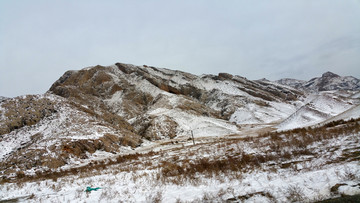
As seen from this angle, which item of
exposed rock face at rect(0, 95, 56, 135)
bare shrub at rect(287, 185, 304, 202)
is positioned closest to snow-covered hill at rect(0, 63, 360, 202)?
bare shrub at rect(287, 185, 304, 202)

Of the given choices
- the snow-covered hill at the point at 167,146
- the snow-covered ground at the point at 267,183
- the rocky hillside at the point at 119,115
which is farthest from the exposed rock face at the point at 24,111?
the snow-covered ground at the point at 267,183

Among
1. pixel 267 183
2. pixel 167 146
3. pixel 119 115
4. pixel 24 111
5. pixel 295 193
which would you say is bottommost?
pixel 167 146

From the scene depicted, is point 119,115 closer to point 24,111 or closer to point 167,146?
point 24,111

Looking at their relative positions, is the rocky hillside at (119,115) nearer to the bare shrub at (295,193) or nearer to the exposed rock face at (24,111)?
the exposed rock face at (24,111)

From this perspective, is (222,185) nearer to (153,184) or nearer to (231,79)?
(153,184)

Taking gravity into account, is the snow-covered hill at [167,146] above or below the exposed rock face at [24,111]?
below

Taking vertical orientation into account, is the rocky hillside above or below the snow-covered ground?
above

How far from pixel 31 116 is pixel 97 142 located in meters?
15.9

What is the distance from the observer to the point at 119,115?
235ft

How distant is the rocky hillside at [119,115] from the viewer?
30328 millimetres

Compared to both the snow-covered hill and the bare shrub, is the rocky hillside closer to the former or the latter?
the snow-covered hill

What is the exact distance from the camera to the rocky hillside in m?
30.3

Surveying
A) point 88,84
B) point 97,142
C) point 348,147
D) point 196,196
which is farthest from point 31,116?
point 88,84

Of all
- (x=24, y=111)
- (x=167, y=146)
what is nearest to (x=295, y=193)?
(x=167, y=146)
